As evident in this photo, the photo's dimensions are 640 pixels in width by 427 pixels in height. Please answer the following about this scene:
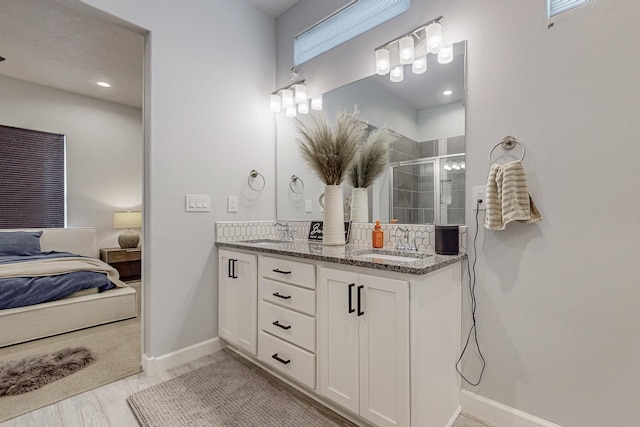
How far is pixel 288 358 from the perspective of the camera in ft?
5.65

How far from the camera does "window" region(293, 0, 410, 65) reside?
6.45ft

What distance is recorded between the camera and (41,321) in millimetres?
2574

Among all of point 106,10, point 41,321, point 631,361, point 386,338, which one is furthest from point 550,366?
point 41,321

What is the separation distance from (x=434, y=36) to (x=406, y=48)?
17 cm

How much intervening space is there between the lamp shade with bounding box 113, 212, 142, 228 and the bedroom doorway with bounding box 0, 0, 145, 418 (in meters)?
0.26

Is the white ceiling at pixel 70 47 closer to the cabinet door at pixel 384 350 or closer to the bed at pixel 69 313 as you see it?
the bed at pixel 69 313

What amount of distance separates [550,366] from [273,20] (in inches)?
130

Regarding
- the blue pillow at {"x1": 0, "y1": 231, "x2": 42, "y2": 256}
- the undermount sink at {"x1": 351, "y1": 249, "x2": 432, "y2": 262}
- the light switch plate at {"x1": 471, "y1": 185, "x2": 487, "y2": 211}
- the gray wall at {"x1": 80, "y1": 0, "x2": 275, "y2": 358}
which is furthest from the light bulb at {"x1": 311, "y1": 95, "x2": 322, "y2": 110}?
the blue pillow at {"x1": 0, "y1": 231, "x2": 42, "y2": 256}

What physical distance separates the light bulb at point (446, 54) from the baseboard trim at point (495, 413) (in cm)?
186

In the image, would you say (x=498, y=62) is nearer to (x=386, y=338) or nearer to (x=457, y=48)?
(x=457, y=48)

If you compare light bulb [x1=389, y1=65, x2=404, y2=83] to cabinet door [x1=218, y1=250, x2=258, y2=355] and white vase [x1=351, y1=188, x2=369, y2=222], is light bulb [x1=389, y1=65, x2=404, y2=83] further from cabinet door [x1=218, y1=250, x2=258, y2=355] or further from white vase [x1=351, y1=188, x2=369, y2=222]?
cabinet door [x1=218, y1=250, x2=258, y2=355]

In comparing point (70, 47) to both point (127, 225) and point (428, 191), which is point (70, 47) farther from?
point (428, 191)

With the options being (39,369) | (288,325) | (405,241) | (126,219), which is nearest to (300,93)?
(405,241)

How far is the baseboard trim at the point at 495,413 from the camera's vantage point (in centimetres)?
142
